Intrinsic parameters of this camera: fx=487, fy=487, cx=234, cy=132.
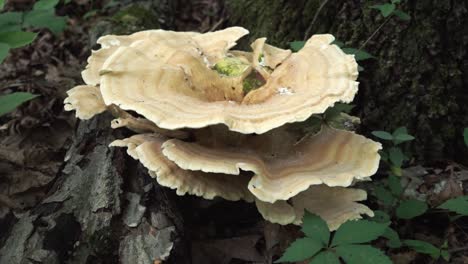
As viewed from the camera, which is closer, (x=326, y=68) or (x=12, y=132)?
(x=326, y=68)

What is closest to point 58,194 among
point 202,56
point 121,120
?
point 121,120

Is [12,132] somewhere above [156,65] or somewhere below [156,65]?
below

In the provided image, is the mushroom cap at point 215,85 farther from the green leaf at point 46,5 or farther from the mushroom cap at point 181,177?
the green leaf at point 46,5

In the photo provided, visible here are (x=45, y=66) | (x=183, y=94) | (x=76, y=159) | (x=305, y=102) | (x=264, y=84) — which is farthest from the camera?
(x=45, y=66)

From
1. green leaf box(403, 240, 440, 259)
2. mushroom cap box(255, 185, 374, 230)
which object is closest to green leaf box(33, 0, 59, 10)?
mushroom cap box(255, 185, 374, 230)

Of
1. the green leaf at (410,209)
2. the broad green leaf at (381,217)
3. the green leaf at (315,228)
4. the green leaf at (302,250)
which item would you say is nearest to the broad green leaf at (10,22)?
the green leaf at (315,228)

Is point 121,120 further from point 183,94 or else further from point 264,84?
point 264,84
